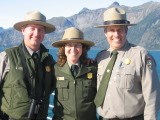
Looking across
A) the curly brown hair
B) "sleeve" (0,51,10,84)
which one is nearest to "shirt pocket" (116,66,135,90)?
the curly brown hair

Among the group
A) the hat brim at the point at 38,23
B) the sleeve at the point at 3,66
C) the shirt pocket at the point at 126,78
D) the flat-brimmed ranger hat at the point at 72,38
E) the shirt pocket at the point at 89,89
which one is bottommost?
the shirt pocket at the point at 89,89

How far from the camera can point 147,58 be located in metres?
4.89

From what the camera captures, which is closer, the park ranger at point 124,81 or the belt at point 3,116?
the park ranger at point 124,81

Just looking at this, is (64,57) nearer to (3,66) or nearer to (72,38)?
(72,38)

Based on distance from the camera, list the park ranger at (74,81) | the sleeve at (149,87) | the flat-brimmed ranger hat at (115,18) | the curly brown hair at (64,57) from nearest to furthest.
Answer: the sleeve at (149,87) < the flat-brimmed ranger hat at (115,18) < the park ranger at (74,81) < the curly brown hair at (64,57)

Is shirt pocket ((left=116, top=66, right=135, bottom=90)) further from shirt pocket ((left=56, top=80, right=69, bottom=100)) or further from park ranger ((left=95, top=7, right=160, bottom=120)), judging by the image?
shirt pocket ((left=56, top=80, right=69, bottom=100))

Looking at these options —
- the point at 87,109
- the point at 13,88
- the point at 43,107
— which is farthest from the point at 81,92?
the point at 13,88

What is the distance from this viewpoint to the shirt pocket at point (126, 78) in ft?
16.2

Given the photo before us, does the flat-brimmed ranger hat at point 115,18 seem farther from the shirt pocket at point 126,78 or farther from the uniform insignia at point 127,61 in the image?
the shirt pocket at point 126,78

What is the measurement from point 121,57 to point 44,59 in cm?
117

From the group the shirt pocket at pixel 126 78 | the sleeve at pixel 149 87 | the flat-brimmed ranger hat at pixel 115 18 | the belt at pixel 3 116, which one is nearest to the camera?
the sleeve at pixel 149 87

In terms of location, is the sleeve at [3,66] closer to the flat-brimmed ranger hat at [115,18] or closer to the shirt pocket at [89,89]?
the shirt pocket at [89,89]

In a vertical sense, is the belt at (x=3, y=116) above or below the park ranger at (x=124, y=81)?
below

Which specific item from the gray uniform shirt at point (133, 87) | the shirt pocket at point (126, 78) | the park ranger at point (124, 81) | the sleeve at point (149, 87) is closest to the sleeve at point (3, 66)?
the park ranger at point (124, 81)
